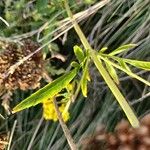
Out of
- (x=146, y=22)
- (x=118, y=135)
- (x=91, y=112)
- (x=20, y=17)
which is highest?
(x=20, y=17)

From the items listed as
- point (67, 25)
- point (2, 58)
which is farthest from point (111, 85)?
point (67, 25)

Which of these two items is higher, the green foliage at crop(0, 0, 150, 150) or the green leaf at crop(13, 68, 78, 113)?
the green foliage at crop(0, 0, 150, 150)

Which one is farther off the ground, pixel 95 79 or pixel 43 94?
pixel 95 79

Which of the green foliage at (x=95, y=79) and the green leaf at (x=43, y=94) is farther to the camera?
the green foliage at (x=95, y=79)

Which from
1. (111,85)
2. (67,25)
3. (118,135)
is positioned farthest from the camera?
(67,25)

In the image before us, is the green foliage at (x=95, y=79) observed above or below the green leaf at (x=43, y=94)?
above

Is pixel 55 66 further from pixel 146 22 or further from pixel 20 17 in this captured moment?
pixel 146 22

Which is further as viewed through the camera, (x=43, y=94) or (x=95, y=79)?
(x=95, y=79)

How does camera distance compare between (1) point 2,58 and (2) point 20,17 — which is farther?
(2) point 20,17

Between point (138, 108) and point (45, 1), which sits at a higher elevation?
point (45, 1)

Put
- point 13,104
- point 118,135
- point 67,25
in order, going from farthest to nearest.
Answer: point 13,104 → point 67,25 → point 118,135

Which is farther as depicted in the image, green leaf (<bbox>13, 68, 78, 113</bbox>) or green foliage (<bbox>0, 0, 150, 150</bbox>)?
green foliage (<bbox>0, 0, 150, 150</bbox>)
